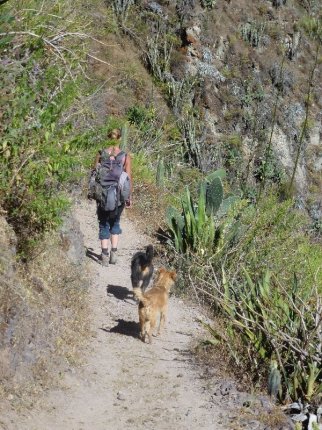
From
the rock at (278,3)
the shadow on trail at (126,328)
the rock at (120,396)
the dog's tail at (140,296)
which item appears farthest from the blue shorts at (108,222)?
the rock at (278,3)

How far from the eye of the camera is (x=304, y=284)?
9.80 meters

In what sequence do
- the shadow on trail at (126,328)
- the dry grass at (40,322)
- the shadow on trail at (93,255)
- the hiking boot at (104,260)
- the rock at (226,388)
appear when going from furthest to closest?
1. the shadow on trail at (93,255)
2. the hiking boot at (104,260)
3. the shadow on trail at (126,328)
4. the rock at (226,388)
5. the dry grass at (40,322)

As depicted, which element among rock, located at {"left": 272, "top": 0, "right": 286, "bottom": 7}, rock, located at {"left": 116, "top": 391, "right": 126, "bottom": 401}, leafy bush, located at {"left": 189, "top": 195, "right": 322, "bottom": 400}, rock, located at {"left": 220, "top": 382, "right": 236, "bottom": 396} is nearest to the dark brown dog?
leafy bush, located at {"left": 189, "top": 195, "right": 322, "bottom": 400}

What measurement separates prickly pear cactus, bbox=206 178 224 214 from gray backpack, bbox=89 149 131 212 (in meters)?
2.24

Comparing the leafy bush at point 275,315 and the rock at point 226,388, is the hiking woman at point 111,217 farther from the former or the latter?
the rock at point 226,388

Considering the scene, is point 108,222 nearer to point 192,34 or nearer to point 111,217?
point 111,217

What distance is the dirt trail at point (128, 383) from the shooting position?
6.00 metres

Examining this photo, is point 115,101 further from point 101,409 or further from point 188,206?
point 101,409

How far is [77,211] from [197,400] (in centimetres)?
622

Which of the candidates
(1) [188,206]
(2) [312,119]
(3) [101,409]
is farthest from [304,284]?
(2) [312,119]

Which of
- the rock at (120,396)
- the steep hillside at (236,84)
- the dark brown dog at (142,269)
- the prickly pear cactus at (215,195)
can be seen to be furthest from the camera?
the steep hillside at (236,84)

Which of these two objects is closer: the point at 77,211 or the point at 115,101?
the point at 77,211

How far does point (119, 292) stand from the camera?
9070 millimetres

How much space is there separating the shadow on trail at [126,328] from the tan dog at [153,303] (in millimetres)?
221
